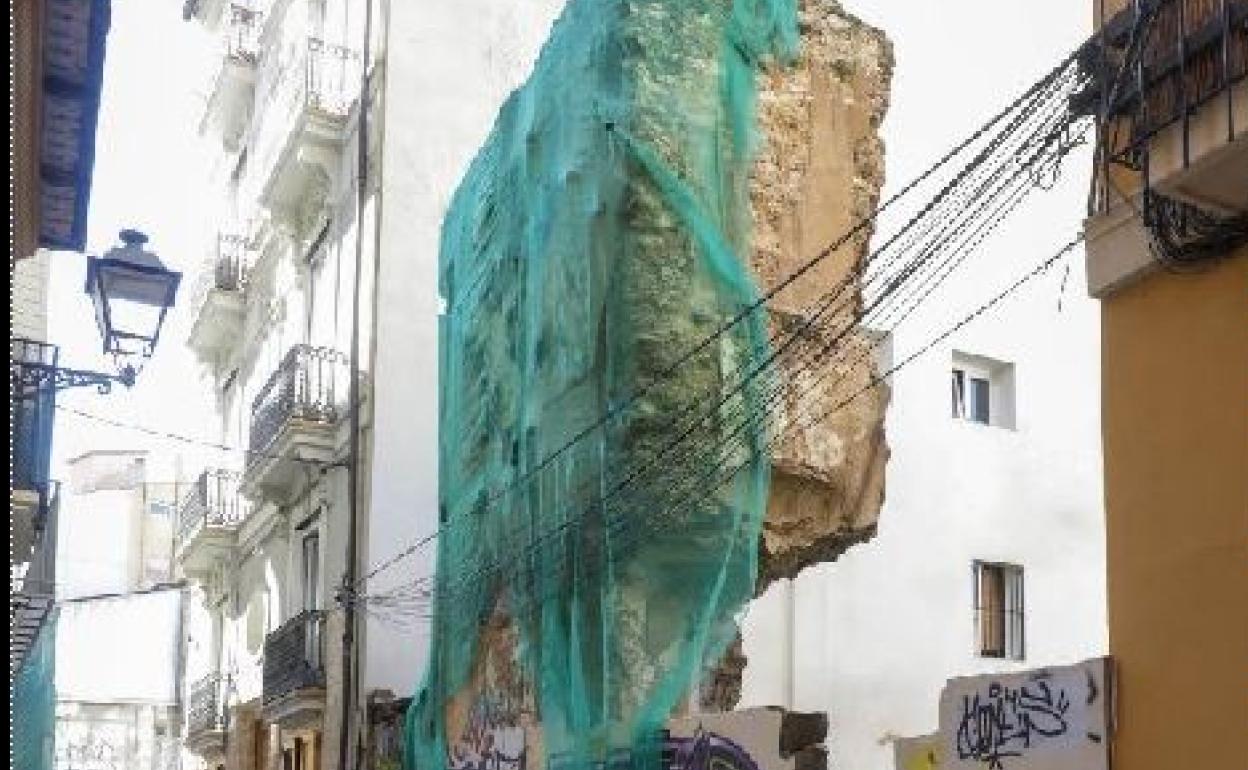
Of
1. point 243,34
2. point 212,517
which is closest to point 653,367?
point 212,517

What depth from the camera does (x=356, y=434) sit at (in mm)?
17922

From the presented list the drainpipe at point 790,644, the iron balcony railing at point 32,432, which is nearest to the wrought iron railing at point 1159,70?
the iron balcony railing at point 32,432

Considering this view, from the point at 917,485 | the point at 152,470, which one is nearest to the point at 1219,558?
the point at 917,485

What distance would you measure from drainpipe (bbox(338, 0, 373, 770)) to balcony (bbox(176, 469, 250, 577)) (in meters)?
5.93

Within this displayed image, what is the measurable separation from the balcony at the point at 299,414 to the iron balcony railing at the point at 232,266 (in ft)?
16.3

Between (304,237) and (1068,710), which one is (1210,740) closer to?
(1068,710)

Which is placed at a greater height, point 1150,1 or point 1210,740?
point 1150,1

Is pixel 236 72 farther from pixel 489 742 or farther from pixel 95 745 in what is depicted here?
pixel 95 745

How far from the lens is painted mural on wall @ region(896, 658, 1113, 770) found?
6.95m

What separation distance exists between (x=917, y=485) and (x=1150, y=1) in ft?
41.0

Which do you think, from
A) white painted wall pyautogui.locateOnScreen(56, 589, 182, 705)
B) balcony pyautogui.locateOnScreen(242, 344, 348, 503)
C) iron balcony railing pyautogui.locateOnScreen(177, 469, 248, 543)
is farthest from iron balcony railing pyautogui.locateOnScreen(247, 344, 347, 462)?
white painted wall pyautogui.locateOnScreen(56, 589, 182, 705)

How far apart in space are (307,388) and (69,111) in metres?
10.4

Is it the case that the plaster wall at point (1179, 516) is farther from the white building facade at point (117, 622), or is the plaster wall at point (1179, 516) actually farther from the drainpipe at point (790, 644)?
the white building facade at point (117, 622)

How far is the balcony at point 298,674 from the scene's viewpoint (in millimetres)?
17953
